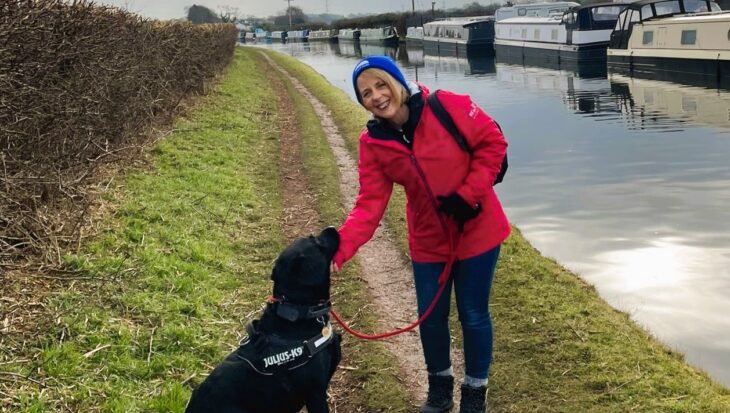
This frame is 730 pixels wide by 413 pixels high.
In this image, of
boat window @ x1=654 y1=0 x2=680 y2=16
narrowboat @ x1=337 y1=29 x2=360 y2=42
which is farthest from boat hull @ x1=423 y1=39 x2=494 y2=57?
narrowboat @ x1=337 y1=29 x2=360 y2=42

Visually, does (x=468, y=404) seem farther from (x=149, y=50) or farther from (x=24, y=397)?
(x=149, y=50)

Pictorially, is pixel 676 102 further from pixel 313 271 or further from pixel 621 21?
pixel 313 271

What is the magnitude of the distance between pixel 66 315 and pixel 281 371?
260 centimetres

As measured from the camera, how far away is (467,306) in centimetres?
363

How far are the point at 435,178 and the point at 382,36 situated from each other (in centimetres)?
7740

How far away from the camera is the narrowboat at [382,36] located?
249 ft

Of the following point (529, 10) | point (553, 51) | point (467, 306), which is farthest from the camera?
point (529, 10)

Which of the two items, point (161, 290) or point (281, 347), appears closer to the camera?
point (281, 347)

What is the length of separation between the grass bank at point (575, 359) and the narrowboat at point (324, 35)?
3989 inches

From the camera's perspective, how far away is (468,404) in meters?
3.82

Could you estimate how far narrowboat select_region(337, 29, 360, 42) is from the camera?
8871cm

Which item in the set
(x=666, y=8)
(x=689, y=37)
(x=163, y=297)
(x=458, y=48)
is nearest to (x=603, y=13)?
(x=666, y=8)

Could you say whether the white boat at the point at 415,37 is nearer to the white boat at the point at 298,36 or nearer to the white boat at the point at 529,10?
the white boat at the point at 529,10

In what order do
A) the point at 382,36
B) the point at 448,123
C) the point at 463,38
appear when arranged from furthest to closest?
1. the point at 382,36
2. the point at 463,38
3. the point at 448,123
